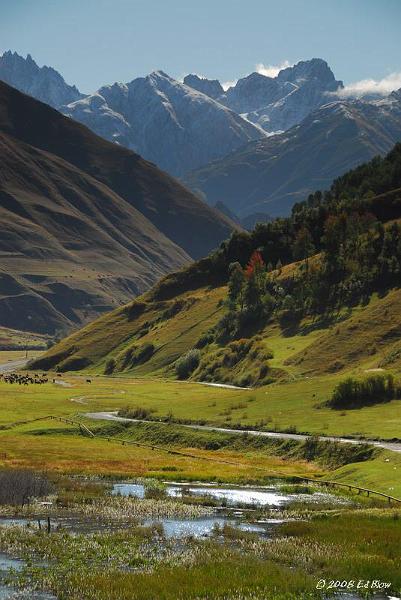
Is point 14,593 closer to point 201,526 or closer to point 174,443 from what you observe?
point 201,526

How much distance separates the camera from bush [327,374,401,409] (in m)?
108

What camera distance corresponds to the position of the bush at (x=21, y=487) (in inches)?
2401

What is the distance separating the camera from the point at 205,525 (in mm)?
52844

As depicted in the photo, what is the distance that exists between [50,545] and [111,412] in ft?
304

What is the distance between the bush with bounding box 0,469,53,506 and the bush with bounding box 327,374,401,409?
5133 centimetres

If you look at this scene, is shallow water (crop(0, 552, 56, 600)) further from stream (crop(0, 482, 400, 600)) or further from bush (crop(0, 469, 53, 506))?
bush (crop(0, 469, 53, 506))

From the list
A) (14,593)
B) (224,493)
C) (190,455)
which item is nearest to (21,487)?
(224,493)

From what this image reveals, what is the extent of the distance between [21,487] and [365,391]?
191 ft

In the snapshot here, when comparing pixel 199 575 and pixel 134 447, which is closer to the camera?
pixel 199 575

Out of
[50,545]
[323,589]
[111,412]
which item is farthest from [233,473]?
[111,412]

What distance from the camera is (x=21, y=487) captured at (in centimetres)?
6356

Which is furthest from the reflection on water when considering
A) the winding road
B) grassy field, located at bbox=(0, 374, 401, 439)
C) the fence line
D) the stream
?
grassy field, located at bbox=(0, 374, 401, 439)

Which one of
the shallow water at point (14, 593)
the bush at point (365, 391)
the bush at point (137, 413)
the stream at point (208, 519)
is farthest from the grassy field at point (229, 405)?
the shallow water at point (14, 593)

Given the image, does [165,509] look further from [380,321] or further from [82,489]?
[380,321]
